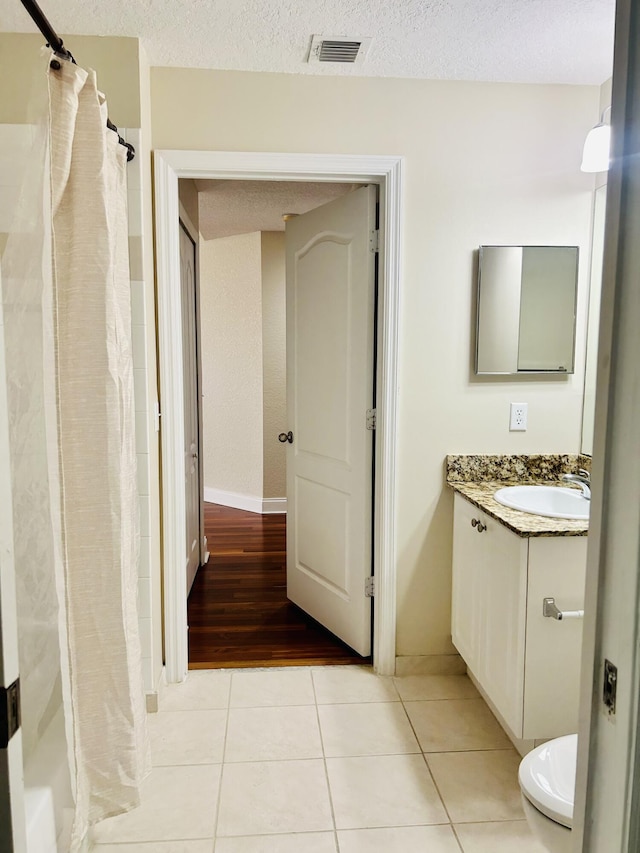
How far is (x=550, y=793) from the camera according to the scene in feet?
4.25

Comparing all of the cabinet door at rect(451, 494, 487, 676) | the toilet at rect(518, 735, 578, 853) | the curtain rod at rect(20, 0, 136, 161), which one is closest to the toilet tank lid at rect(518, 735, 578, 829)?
the toilet at rect(518, 735, 578, 853)

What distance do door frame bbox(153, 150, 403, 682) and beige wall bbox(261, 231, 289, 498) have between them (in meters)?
2.72

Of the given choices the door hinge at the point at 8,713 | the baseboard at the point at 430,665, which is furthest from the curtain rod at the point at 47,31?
the baseboard at the point at 430,665

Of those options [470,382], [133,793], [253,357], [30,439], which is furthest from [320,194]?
[133,793]

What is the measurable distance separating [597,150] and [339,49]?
39.1 inches

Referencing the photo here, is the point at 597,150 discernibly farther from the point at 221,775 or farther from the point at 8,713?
the point at 221,775

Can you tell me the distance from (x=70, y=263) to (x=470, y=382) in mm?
1648

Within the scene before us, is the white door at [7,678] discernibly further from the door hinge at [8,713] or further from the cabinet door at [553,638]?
the cabinet door at [553,638]

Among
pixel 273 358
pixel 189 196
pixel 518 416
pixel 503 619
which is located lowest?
pixel 503 619

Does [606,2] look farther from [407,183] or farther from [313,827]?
[313,827]

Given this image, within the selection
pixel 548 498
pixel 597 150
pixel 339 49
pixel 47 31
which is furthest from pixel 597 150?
pixel 47 31

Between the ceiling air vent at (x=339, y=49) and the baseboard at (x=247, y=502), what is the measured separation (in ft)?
12.4

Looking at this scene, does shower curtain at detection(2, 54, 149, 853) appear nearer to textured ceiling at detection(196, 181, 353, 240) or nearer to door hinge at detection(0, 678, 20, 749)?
door hinge at detection(0, 678, 20, 749)

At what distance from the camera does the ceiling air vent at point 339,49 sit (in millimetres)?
A: 2051
